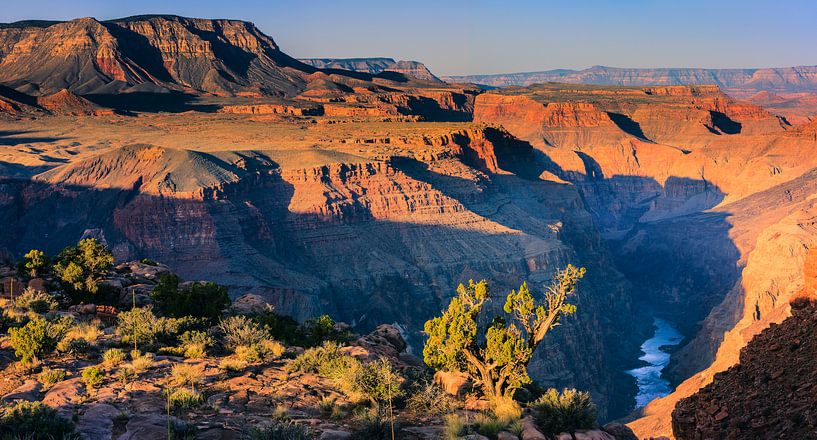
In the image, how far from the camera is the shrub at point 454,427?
71.2ft

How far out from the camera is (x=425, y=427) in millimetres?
23438

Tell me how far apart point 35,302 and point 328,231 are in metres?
69.0

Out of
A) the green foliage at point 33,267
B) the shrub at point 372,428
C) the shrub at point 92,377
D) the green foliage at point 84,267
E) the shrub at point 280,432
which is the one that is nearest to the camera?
the shrub at point 280,432

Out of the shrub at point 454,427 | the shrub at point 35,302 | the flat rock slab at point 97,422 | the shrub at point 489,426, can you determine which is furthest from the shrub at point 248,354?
the shrub at point 489,426

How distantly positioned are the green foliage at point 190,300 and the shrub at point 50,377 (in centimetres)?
1035

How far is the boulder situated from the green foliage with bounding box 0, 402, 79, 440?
11.5m

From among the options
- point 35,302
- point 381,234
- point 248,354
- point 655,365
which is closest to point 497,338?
point 248,354

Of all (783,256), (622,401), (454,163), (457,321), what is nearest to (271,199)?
(454,163)

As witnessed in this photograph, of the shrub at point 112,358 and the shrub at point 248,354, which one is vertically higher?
the shrub at point 112,358

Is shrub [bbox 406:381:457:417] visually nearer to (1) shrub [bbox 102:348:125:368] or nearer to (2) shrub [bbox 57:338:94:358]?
(1) shrub [bbox 102:348:125:368]

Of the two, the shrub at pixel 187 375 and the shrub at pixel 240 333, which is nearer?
the shrub at pixel 187 375

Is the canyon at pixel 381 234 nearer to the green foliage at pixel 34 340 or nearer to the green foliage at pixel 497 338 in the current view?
the green foliage at pixel 497 338

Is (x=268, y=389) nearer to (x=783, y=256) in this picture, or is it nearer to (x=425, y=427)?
(x=425, y=427)

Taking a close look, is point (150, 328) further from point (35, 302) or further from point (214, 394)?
point (214, 394)
